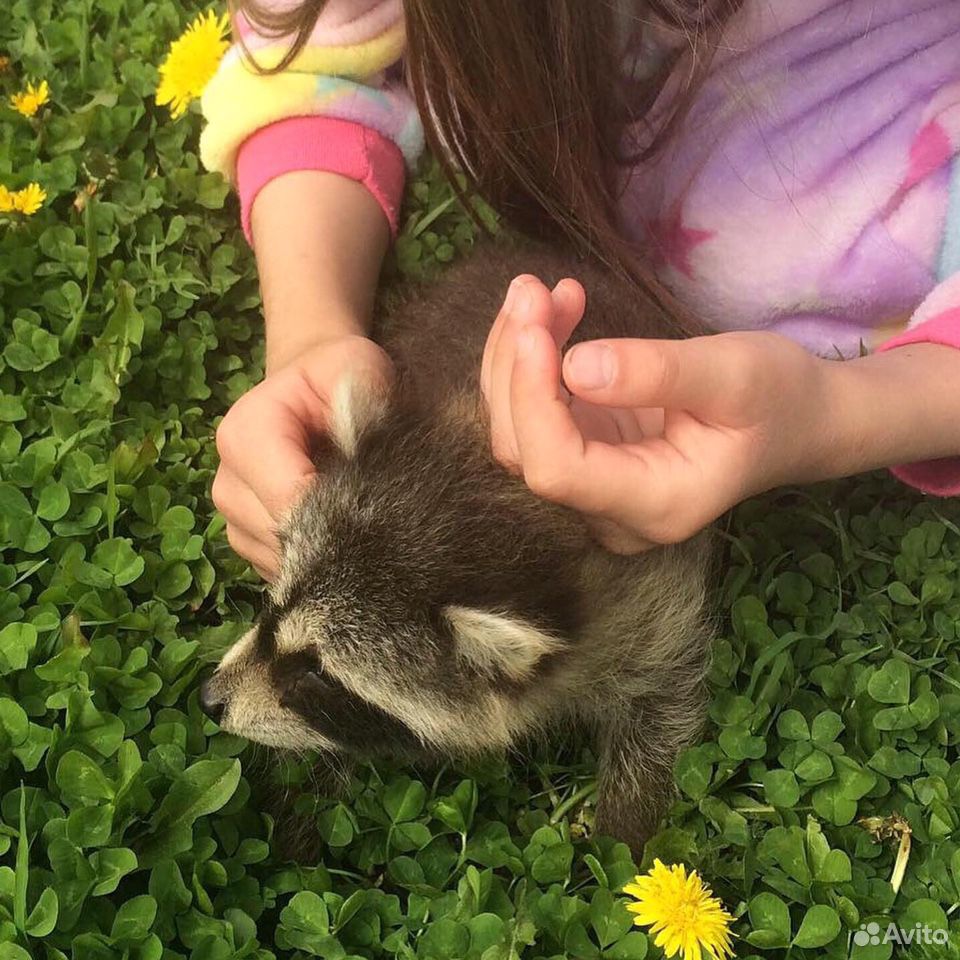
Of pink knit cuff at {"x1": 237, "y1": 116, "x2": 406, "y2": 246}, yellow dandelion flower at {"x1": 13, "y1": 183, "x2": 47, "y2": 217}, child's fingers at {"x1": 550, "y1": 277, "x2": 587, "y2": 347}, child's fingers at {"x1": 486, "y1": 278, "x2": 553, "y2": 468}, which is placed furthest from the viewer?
yellow dandelion flower at {"x1": 13, "y1": 183, "x2": 47, "y2": 217}

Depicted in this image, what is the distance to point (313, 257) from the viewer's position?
2.72 meters

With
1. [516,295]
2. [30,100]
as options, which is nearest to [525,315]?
[516,295]

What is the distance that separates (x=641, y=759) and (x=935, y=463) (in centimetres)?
95

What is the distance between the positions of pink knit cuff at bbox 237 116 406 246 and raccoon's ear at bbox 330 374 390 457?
0.97 m

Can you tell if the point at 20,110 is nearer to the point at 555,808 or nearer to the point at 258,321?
the point at 258,321

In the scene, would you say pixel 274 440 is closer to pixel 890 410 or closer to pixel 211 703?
pixel 211 703

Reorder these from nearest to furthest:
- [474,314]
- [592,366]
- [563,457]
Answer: [592,366], [563,457], [474,314]

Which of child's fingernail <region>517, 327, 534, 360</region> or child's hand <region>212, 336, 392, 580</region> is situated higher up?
child's fingernail <region>517, 327, 534, 360</region>

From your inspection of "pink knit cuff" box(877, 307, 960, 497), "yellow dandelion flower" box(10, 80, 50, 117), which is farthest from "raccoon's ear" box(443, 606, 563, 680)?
"yellow dandelion flower" box(10, 80, 50, 117)

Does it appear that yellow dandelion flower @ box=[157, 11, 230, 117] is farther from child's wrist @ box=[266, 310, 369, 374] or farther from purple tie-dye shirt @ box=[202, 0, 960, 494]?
child's wrist @ box=[266, 310, 369, 374]

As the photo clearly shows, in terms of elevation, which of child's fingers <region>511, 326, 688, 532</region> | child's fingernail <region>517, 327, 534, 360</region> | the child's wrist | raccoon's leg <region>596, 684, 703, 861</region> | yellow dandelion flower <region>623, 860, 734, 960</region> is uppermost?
child's fingernail <region>517, 327, 534, 360</region>

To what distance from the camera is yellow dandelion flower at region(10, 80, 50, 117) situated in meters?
3.30

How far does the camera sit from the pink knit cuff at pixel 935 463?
229 centimetres

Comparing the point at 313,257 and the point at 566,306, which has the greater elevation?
the point at 566,306
